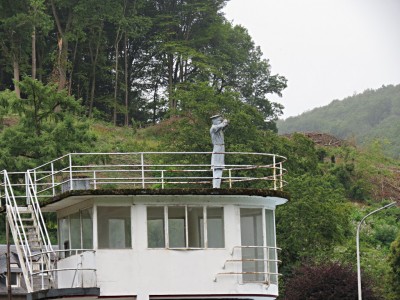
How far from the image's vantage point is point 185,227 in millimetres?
41812

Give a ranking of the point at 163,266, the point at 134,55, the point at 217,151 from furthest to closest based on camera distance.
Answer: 1. the point at 134,55
2. the point at 217,151
3. the point at 163,266

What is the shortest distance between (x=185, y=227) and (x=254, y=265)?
2397mm

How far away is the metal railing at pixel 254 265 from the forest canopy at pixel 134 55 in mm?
57625

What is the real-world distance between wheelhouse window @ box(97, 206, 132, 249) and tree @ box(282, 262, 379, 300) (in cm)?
2516

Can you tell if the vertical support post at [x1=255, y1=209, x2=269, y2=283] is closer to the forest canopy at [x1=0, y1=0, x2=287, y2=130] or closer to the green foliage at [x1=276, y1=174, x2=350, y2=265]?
the green foliage at [x1=276, y1=174, x2=350, y2=265]

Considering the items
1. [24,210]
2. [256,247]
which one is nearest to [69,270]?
[24,210]

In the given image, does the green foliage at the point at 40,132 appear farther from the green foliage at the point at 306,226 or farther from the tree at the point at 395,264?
the tree at the point at 395,264

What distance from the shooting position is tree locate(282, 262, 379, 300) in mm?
65375

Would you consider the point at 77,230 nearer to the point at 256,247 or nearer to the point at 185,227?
the point at 185,227

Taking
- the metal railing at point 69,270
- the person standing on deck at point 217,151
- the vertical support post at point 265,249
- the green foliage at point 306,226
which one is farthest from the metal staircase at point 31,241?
the green foliage at point 306,226

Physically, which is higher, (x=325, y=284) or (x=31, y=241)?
(x=31, y=241)

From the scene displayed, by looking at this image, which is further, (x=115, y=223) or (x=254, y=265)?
(x=254, y=265)

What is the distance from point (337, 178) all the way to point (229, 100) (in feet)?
71.5

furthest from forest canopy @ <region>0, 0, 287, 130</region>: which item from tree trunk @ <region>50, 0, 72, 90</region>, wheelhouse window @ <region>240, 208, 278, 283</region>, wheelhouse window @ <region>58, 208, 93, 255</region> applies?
wheelhouse window @ <region>240, 208, 278, 283</region>
